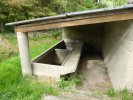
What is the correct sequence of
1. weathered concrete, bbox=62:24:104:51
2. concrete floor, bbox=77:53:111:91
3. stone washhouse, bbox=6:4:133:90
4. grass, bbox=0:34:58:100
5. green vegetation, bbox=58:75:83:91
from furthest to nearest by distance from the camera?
weathered concrete, bbox=62:24:104:51 → concrete floor, bbox=77:53:111:91 → green vegetation, bbox=58:75:83:91 → stone washhouse, bbox=6:4:133:90 → grass, bbox=0:34:58:100

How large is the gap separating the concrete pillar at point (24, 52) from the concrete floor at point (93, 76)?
1.86 metres

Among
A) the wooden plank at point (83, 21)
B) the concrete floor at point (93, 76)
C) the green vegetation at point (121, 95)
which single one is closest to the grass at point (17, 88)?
the green vegetation at point (121, 95)

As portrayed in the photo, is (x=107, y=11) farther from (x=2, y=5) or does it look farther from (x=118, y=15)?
(x=2, y=5)

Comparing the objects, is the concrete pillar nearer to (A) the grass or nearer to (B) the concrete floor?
(A) the grass

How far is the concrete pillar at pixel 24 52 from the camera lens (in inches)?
202

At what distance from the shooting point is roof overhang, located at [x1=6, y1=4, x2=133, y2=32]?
3.88 metres

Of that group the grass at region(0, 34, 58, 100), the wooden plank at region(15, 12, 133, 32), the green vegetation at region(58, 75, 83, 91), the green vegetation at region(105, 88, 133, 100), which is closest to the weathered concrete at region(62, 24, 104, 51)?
the green vegetation at region(58, 75, 83, 91)

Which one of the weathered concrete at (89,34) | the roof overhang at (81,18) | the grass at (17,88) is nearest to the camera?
the grass at (17,88)

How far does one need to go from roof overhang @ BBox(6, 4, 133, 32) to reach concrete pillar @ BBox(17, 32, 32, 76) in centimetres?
24

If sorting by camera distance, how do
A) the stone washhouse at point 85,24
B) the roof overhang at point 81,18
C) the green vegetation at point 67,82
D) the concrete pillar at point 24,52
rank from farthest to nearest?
the concrete pillar at point 24,52 < the green vegetation at point 67,82 < the stone washhouse at point 85,24 < the roof overhang at point 81,18

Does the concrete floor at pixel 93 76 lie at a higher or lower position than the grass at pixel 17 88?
lower

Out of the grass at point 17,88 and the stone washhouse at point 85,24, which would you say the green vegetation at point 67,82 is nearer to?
the stone washhouse at point 85,24

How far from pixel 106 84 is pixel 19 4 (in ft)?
39.4

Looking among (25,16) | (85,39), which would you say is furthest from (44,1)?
(85,39)
